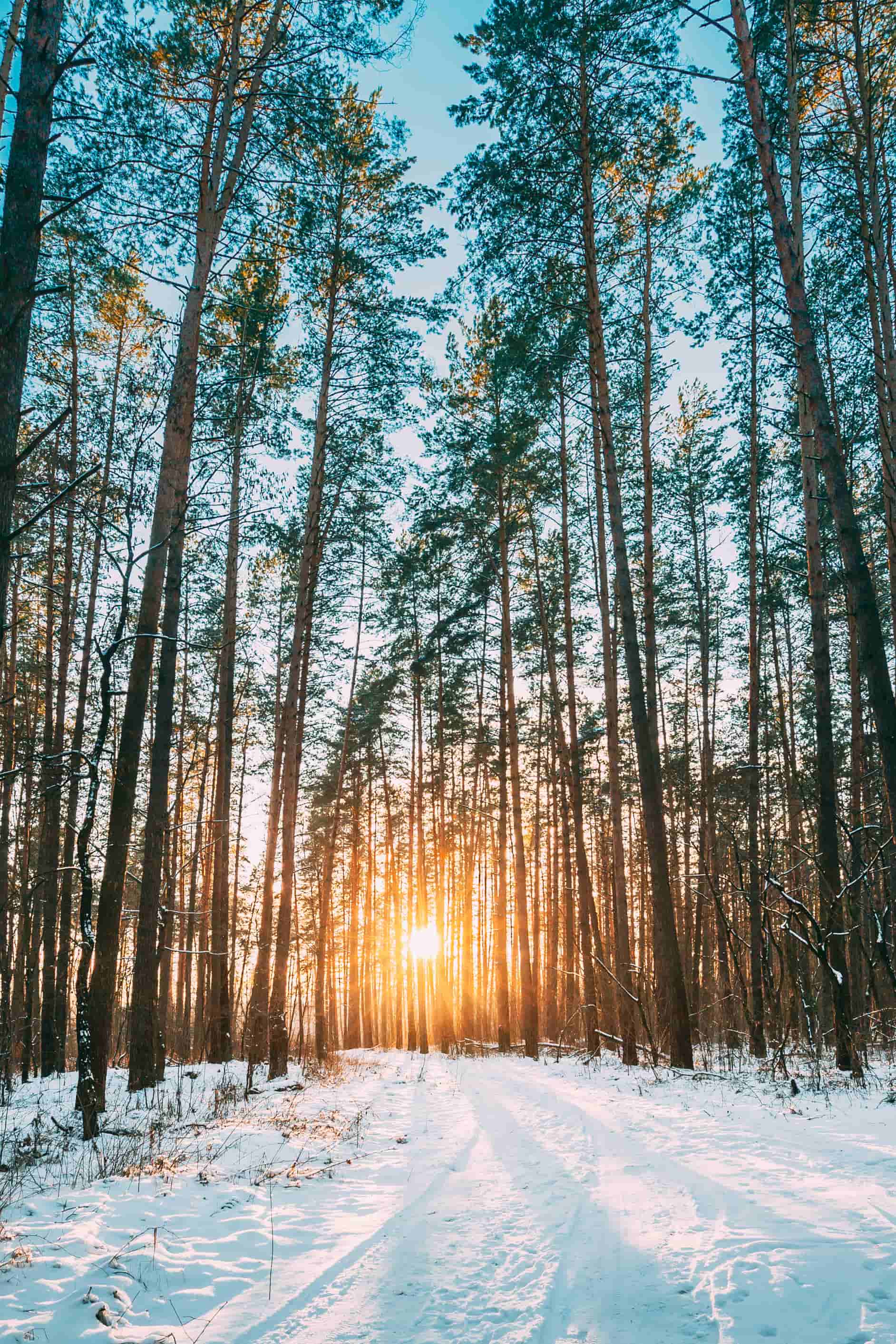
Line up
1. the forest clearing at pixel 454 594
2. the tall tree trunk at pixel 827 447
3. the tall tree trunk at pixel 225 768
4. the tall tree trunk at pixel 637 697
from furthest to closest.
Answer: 1. the tall tree trunk at pixel 225 768
2. the tall tree trunk at pixel 637 697
3. the tall tree trunk at pixel 827 447
4. the forest clearing at pixel 454 594

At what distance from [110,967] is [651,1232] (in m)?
5.25

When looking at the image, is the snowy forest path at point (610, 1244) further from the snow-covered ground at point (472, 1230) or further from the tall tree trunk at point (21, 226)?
the tall tree trunk at point (21, 226)

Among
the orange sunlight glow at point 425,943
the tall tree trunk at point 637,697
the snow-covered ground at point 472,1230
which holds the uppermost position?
the tall tree trunk at point 637,697

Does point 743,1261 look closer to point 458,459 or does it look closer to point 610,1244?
point 610,1244


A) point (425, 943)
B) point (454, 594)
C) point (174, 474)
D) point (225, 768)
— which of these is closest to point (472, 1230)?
point (174, 474)

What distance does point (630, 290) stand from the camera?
1220cm

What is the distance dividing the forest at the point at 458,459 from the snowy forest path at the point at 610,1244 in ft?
9.19

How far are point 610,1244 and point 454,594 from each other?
672 inches

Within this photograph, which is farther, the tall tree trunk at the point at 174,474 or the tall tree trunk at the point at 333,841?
the tall tree trunk at the point at 333,841

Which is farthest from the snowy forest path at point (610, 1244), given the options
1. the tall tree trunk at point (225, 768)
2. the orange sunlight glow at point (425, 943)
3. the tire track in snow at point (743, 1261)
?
the orange sunlight glow at point (425, 943)

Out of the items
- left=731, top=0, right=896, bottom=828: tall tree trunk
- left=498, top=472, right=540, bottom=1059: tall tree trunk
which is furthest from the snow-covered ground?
left=498, top=472, right=540, bottom=1059: tall tree trunk

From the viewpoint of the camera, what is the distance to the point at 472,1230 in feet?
11.7

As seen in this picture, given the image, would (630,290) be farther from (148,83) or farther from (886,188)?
(148,83)

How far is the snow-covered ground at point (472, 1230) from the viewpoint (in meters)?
2.52
